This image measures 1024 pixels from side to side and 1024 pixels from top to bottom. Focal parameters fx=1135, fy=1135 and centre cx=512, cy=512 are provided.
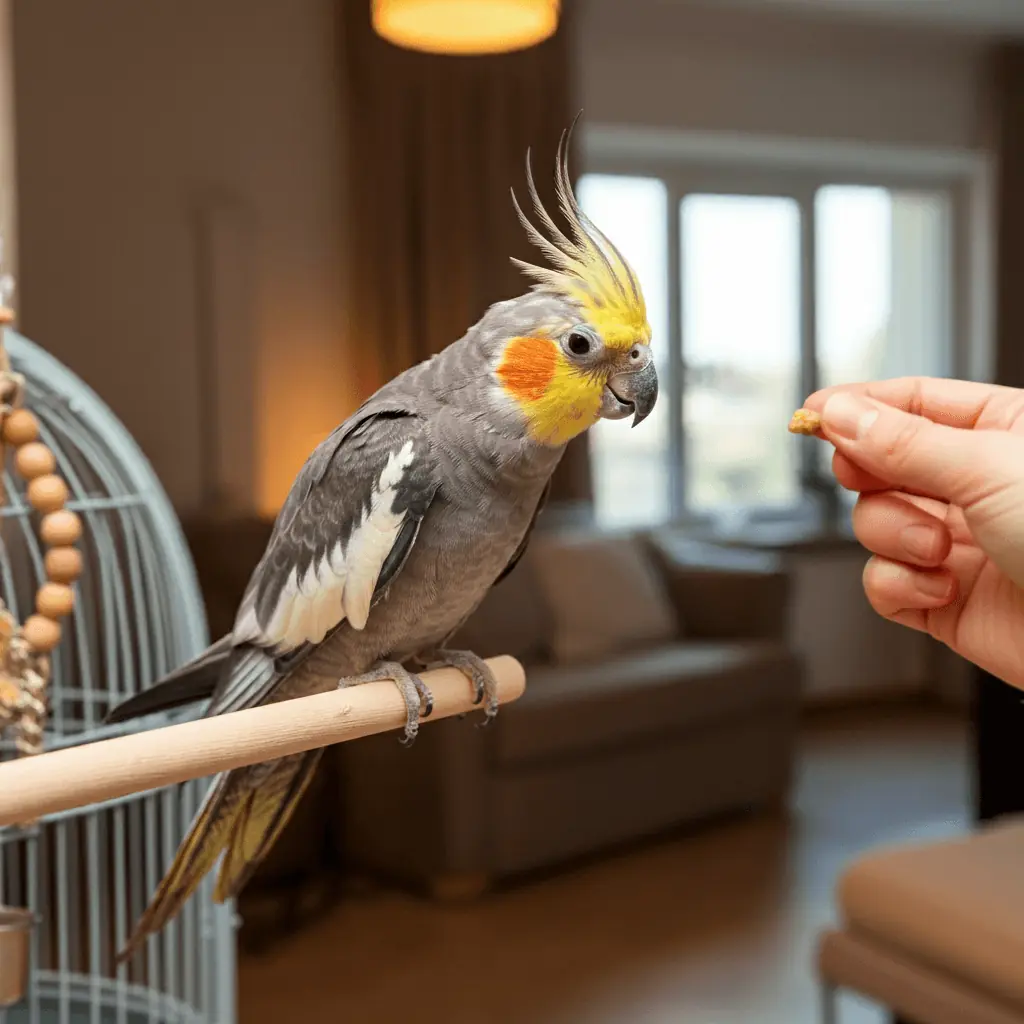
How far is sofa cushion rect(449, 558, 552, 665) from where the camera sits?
2.69 meters

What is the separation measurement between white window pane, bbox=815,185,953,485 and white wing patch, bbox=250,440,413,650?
391cm

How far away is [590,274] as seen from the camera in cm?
56

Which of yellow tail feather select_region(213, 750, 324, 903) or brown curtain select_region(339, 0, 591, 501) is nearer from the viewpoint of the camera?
yellow tail feather select_region(213, 750, 324, 903)

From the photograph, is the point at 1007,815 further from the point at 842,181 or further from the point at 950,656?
the point at 842,181

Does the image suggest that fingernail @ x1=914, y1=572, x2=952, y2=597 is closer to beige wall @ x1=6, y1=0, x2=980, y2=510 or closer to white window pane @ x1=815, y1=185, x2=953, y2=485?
beige wall @ x1=6, y1=0, x2=980, y2=510

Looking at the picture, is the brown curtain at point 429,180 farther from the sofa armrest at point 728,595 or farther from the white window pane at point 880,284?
the white window pane at point 880,284

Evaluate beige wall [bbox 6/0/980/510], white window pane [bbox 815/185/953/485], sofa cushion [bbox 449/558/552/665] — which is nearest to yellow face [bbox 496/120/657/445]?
sofa cushion [bbox 449/558/552/665]

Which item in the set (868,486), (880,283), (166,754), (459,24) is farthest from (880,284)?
(166,754)

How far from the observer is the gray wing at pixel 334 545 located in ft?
2.10

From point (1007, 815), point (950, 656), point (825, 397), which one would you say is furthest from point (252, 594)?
point (950, 656)

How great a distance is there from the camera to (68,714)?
1.83 meters

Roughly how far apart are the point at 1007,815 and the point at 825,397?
5.70 feet

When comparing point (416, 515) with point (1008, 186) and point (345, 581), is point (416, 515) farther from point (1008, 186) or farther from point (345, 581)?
point (1008, 186)

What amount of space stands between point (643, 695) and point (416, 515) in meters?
2.26
